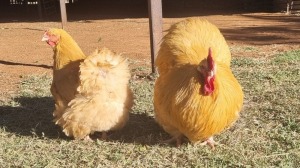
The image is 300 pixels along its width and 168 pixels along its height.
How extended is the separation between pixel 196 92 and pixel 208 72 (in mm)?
272

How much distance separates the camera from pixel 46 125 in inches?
211

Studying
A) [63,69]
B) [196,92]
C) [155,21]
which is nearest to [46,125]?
[63,69]

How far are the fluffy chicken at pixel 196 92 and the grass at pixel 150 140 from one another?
11.0 inches

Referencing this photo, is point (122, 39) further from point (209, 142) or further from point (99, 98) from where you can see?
point (209, 142)

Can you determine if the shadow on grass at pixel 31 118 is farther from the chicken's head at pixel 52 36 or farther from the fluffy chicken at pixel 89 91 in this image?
the chicken's head at pixel 52 36

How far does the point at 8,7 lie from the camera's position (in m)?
27.4

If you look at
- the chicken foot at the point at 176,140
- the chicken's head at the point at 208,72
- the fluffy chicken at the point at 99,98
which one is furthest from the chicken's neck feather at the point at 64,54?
the chicken's head at the point at 208,72

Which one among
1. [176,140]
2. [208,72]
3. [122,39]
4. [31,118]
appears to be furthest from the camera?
[122,39]

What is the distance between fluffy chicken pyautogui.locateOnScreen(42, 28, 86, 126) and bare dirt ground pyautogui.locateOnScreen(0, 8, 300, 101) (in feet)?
7.01

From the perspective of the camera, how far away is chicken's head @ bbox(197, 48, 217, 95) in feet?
11.9

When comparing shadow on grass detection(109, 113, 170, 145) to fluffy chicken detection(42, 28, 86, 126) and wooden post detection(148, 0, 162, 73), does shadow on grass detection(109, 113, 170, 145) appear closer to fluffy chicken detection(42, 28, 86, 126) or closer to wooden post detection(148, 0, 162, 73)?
fluffy chicken detection(42, 28, 86, 126)

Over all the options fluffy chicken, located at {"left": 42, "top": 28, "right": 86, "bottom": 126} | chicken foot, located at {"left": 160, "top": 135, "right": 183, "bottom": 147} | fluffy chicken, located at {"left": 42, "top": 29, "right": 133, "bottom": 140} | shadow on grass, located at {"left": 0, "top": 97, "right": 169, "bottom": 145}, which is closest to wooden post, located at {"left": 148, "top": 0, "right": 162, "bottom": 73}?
shadow on grass, located at {"left": 0, "top": 97, "right": 169, "bottom": 145}

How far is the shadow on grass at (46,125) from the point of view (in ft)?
15.9

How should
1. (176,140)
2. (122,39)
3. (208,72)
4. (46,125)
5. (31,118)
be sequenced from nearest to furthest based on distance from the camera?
(208,72), (176,140), (46,125), (31,118), (122,39)
